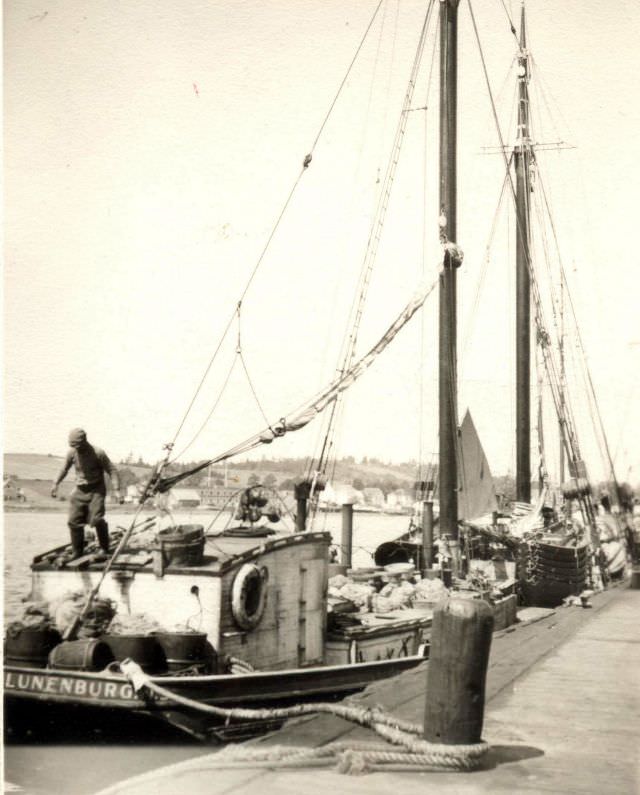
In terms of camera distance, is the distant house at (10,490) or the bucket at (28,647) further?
the bucket at (28,647)

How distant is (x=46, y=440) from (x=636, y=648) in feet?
18.0

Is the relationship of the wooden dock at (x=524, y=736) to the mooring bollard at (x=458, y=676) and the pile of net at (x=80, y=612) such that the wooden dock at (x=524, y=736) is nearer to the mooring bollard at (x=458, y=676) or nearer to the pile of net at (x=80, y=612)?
the mooring bollard at (x=458, y=676)

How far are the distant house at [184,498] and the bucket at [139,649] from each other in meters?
1.28

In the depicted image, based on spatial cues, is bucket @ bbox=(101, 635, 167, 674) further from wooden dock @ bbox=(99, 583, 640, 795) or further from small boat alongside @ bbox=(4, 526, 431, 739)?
wooden dock @ bbox=(99, 583, 640, 795)

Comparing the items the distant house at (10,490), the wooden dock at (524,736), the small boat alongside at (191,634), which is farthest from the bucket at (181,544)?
the wooden dock at (524,736)

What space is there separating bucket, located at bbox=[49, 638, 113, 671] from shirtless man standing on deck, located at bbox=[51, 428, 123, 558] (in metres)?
0.76

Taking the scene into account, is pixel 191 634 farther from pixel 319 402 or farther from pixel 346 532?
pixel 346 532

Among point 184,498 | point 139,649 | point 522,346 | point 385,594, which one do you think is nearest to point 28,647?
point 139,649

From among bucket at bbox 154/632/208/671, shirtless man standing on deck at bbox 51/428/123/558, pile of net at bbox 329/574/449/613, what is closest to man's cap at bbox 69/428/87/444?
shirtless man standing on deck at bbox 51/428/123/558

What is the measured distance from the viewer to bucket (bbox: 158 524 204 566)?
7.84m

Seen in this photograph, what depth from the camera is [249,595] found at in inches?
319

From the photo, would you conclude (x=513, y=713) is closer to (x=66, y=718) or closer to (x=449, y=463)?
(x=66, y=718)

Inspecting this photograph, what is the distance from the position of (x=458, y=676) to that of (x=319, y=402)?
4.92 m

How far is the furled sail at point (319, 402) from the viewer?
8.14m
